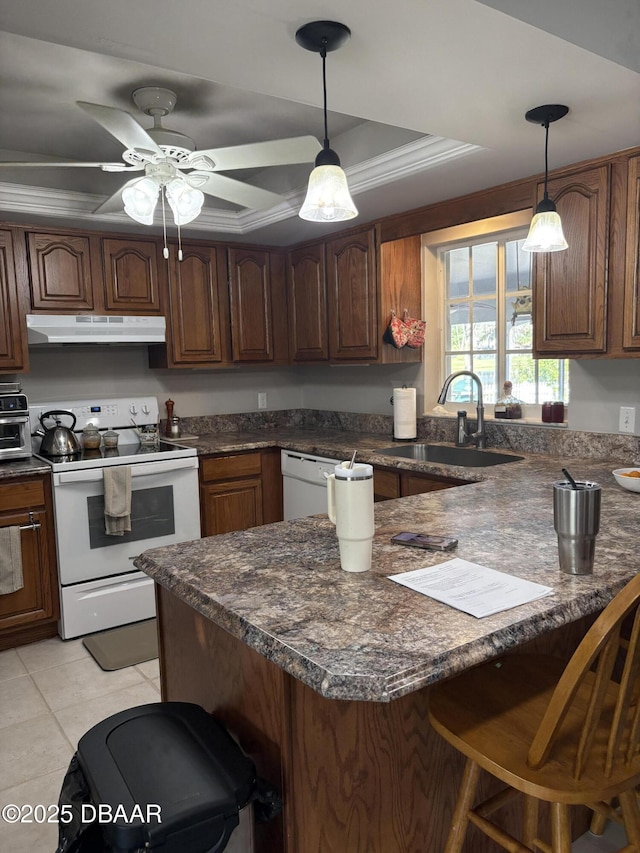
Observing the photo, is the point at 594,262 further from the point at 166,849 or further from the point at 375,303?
the point at 166,849

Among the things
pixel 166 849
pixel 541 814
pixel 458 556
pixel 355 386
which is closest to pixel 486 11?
pixel 458 556

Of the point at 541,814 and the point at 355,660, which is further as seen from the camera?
the point at 541,814

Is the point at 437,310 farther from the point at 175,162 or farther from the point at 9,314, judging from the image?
the point at 9,314

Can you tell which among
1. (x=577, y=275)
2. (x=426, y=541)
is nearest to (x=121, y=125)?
(x=426, y=541)

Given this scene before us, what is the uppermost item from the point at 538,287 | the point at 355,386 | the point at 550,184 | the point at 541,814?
the point at 550,184

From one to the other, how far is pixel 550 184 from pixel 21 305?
2.74 meters

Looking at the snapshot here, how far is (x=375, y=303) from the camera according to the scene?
3609 millimetres

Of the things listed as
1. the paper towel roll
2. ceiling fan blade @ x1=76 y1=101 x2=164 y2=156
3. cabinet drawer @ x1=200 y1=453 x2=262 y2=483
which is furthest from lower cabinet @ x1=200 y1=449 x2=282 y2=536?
ceiling fan blade @ x1=76 y1=101 x2=164 y2=156

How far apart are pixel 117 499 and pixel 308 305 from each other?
5.88 feet

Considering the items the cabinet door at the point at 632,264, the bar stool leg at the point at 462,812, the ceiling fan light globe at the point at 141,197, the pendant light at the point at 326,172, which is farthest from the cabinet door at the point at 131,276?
the bar stool leg at the point at 462,812

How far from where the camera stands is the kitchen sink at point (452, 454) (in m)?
3.12

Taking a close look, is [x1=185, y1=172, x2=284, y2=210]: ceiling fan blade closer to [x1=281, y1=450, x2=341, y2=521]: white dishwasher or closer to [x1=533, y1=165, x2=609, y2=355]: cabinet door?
[x1=533, y1=165, x2=609, y2=355]: cabinet door

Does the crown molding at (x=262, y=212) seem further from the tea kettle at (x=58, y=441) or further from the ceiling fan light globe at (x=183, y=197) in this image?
the tea kettle at (x=58, y=441)

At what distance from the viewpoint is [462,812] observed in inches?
51.7
